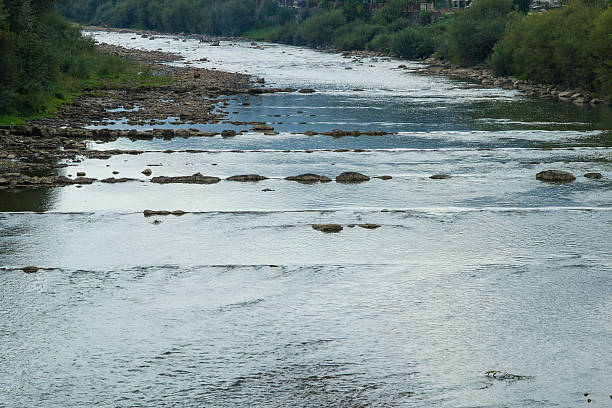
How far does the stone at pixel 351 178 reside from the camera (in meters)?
39.7

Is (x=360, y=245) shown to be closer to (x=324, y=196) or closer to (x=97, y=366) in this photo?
(x=324, y=196)

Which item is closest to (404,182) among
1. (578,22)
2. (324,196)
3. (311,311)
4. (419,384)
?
(324,196)

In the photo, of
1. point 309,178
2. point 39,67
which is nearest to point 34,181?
point 309,178

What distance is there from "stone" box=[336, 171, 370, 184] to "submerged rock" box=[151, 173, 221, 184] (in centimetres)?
615

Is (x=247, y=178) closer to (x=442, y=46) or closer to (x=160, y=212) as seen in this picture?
(x=160, y=212)

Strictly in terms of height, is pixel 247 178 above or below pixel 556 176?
below

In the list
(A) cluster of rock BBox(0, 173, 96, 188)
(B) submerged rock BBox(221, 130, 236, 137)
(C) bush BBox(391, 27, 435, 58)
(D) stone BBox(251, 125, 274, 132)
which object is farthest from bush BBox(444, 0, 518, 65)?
(A) cluster of rock BBox(0, 173, 96, 188)

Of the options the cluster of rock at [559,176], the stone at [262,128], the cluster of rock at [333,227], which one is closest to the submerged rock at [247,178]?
the cluster of rock at [333,227]

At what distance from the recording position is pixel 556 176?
131 feet

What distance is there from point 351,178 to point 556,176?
406 inches

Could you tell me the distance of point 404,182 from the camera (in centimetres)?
3953

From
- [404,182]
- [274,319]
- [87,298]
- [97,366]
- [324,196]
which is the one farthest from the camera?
[404,182]

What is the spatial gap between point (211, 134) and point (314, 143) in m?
7.79

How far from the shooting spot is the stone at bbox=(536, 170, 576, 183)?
39.8 m
